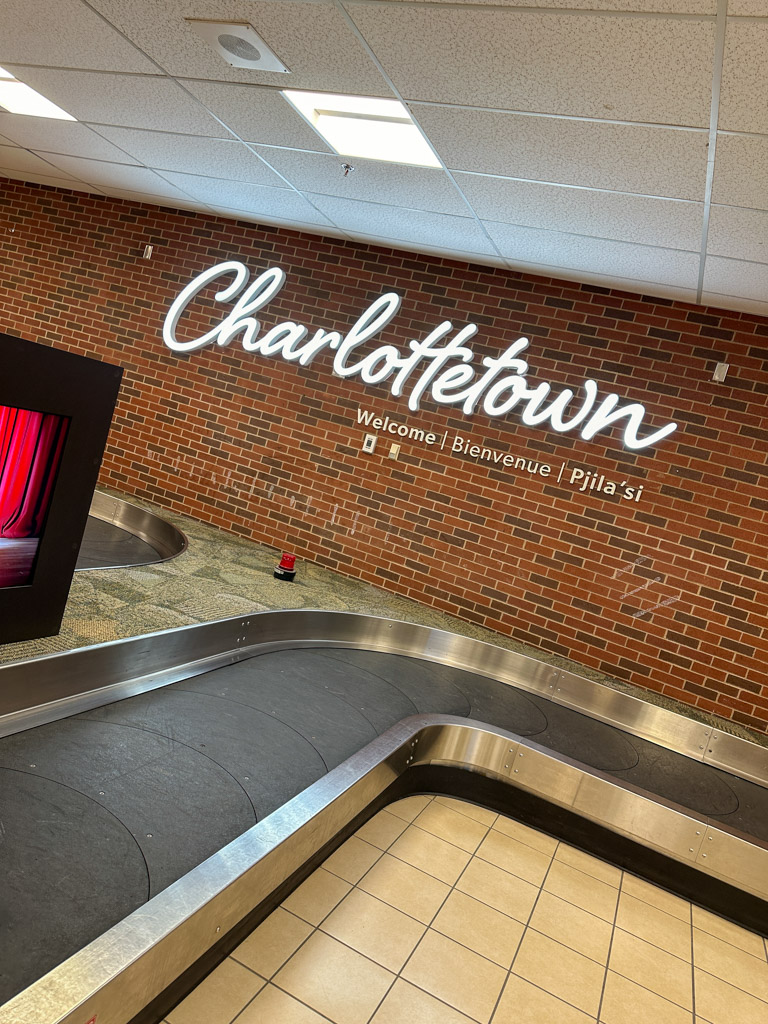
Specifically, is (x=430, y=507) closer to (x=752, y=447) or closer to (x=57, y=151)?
(x=752, y=447)

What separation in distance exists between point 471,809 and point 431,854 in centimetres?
61

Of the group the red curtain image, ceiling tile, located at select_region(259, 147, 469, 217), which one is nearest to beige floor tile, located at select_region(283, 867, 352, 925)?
the red curtain image

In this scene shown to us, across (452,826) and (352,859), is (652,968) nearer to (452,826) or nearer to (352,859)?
(452,826)

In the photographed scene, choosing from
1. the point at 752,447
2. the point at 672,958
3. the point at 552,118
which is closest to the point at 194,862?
the point at 672,958

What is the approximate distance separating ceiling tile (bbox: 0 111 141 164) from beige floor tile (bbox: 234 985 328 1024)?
15.3 feet

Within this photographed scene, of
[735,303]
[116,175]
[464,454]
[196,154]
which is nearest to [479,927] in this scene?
[464,454]

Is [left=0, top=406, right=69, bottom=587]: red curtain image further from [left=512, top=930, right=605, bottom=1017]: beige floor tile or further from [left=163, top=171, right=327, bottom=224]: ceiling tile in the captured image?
[left=163, top=171, right=327, bottom=224]: ceiling tile

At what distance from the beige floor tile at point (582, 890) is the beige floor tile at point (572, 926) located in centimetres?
5

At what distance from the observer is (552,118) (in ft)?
9.09

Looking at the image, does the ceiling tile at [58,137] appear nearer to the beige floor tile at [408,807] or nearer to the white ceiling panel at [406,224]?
the white ceiling panel at [406,224]

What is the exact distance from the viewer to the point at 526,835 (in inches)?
136

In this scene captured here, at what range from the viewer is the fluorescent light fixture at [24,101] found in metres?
4.09

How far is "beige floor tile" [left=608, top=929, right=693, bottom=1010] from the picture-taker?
257 centimetres

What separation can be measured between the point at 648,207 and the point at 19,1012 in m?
3.56
